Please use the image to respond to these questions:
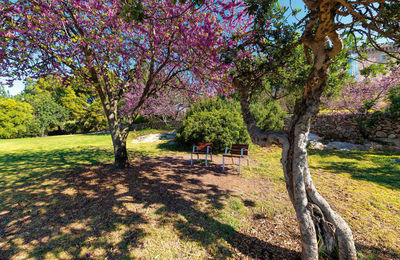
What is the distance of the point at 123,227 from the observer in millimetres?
2832

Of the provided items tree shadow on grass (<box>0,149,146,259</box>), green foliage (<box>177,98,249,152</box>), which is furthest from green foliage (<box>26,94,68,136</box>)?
green foliage (<box>177,98,249,152</box>)

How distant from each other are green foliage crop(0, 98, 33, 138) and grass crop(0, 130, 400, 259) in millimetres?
21704

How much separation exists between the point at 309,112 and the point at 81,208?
192 inches

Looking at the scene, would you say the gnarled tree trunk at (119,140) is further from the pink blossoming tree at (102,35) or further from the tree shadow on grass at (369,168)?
the tree shadow on grass at (369,168)

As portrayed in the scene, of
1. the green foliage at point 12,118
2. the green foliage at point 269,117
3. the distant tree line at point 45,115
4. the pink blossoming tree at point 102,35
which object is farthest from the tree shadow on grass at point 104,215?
the green foliage at point 12,118

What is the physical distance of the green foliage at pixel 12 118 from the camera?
745 inches

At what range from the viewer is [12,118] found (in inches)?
763

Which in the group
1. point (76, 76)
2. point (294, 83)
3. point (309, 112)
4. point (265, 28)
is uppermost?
point (265, 28)

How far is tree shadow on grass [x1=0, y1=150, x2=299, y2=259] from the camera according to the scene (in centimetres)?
240

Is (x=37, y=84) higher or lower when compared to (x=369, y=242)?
higher

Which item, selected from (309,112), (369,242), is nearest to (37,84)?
(309,112)

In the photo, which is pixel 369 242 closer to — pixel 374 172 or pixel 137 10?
pixel 374 172

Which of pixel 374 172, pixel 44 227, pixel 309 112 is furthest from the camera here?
pixel 374 172

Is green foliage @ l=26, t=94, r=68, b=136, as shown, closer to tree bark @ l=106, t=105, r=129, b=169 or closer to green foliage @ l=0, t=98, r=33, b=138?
green foliage @ l=0, t=98, r=33, b=138
